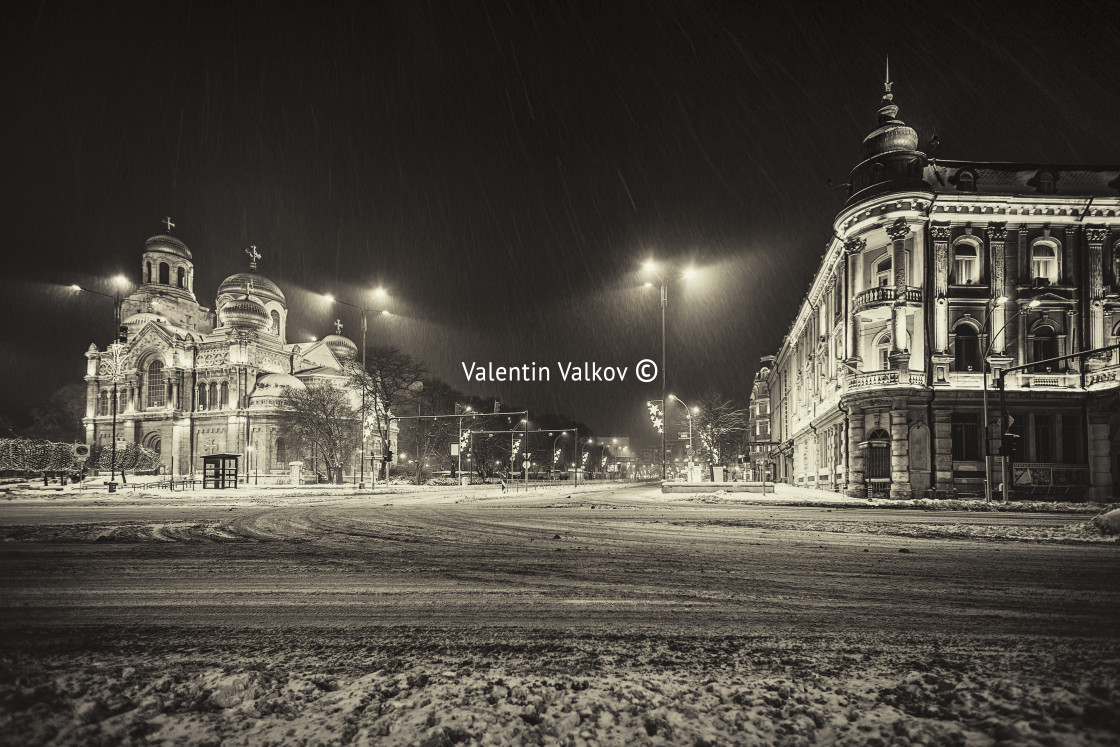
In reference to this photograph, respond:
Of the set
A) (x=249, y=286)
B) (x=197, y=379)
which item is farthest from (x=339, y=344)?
(x=197, y=379)

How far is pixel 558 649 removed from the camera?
376 centimetres

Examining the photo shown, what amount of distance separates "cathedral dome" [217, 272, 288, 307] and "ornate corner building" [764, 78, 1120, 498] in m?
88.8

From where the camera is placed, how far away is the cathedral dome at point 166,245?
95.6m

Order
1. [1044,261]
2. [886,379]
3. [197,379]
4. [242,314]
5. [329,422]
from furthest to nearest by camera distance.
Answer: [242,314]
[197,379]
[329,422]
[1044,261]
[886,379]

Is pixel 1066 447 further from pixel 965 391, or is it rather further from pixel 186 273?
pixel 186 273

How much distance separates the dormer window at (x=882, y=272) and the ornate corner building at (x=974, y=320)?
8 centimetres

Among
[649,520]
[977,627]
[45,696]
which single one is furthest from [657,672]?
[649,520]

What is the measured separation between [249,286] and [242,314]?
7.33 metres

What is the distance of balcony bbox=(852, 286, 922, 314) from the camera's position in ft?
100

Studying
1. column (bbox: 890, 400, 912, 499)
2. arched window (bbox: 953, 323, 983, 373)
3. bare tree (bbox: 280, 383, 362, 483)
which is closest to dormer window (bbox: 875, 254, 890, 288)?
arched window (bbox: 953, 323, 983, 373)

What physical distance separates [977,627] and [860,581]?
1968 millimetres

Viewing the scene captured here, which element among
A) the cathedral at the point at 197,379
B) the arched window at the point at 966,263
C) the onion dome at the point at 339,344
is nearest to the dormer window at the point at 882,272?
the arched window at the point at 966,263

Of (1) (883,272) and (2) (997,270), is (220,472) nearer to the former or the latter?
(1) (883,272)

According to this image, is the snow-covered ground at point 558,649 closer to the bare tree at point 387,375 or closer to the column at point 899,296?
the column at point 899,296
